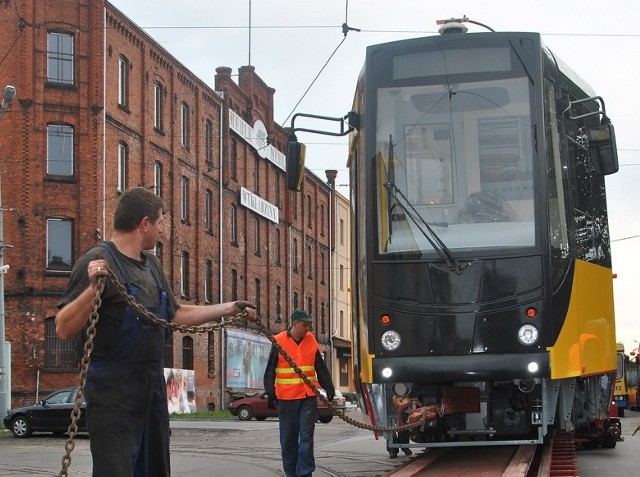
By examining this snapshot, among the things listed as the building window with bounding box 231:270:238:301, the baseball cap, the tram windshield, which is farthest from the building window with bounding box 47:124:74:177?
the tram windshield

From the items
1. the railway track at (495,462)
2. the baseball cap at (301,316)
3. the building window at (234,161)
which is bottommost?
the railway track at (495,462)

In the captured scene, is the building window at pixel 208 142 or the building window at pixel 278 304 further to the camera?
the building window at pixel 278 304

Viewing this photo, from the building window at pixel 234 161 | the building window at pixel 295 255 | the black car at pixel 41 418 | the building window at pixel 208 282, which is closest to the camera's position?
the black car at pixel 41 418

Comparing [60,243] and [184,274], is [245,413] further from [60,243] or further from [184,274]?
[184,274]

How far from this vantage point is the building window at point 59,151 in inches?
1542

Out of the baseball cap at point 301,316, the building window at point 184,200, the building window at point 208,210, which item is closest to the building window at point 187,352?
the building window at point 184,200

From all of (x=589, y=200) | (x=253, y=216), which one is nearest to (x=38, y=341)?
(x=253, y=216)

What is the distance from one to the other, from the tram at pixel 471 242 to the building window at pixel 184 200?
35.3 m

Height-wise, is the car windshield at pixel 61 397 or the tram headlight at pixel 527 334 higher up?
the tram headlight at pixel 527 334

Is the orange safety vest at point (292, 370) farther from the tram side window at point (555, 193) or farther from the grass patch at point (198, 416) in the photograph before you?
the grass patch at point (198, 416)

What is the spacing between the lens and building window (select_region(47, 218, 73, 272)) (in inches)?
Answer: 1527

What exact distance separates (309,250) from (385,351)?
5644 centimetres

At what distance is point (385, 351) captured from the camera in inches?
436

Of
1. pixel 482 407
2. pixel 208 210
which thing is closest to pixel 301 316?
pixel 482 407
